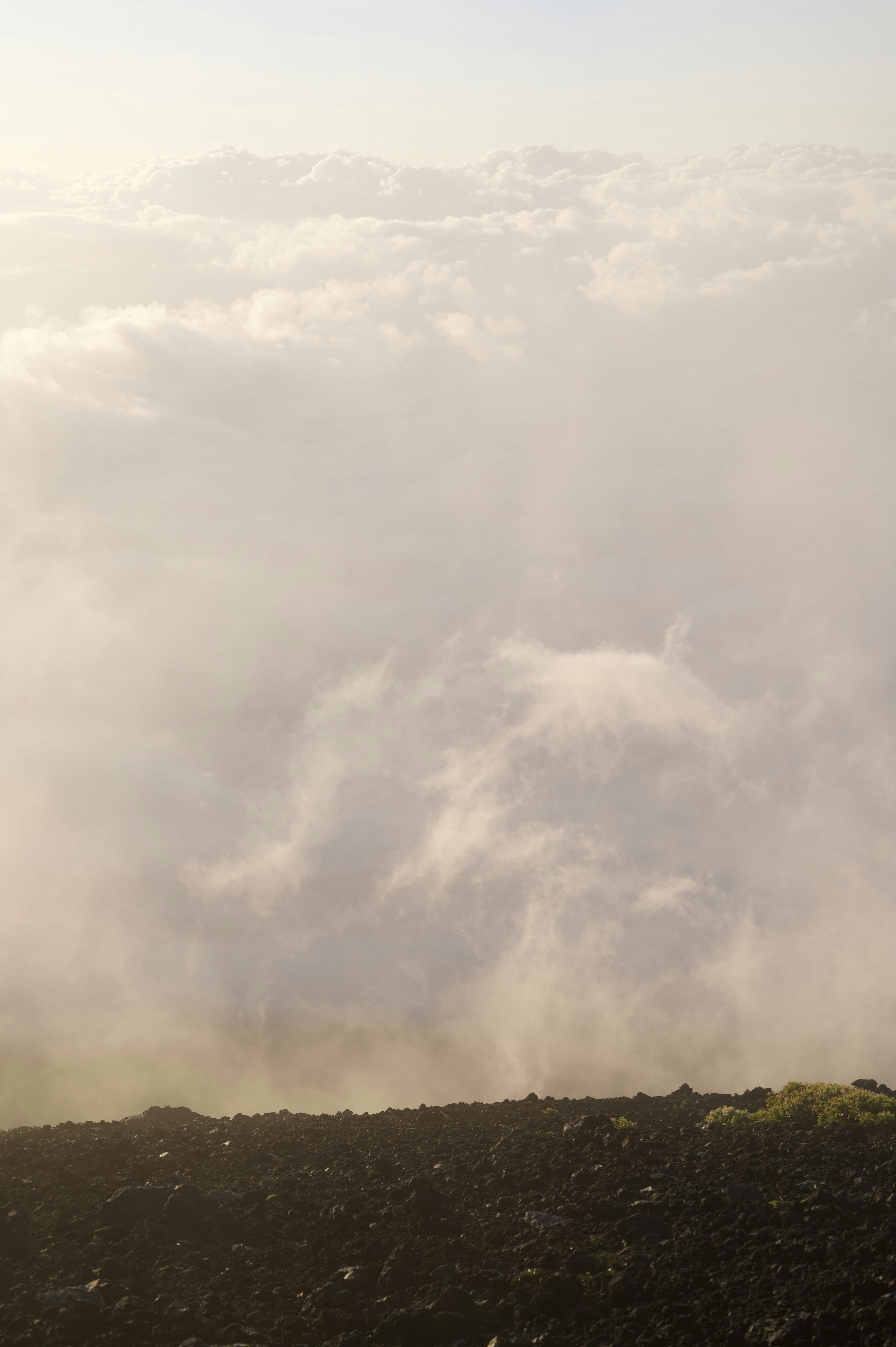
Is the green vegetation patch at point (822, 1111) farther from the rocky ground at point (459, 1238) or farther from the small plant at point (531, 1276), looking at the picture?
the small plant at point (531, 1276)

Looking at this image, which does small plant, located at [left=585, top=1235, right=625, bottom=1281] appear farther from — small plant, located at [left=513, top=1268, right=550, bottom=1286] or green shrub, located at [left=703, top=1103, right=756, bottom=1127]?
green shrub, located at [left=703, top=1103, right=756, bottom=1127]

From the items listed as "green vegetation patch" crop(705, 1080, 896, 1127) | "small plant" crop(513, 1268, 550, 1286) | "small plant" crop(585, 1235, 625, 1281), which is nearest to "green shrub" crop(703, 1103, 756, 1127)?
"green vegetation patch" crop(705, 1080, 896, 1127)

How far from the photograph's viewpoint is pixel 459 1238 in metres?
16.9

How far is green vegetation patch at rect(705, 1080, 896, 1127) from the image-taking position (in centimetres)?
2291

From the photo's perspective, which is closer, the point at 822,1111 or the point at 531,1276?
the point at 531,1276

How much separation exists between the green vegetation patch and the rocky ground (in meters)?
0.73

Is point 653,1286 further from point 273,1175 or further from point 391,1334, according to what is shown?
point 273,1175

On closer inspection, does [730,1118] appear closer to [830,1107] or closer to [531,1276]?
[830,1107]

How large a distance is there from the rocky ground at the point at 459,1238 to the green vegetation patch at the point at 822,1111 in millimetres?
733

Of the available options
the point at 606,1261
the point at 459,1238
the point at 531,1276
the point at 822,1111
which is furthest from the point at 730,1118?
the point at 531,1276

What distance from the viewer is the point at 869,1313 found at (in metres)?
12.6

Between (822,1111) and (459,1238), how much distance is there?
40.7 feet

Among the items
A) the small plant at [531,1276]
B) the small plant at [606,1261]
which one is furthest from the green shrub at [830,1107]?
the small plant at [531,1276]

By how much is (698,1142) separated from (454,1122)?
24.1 feet
